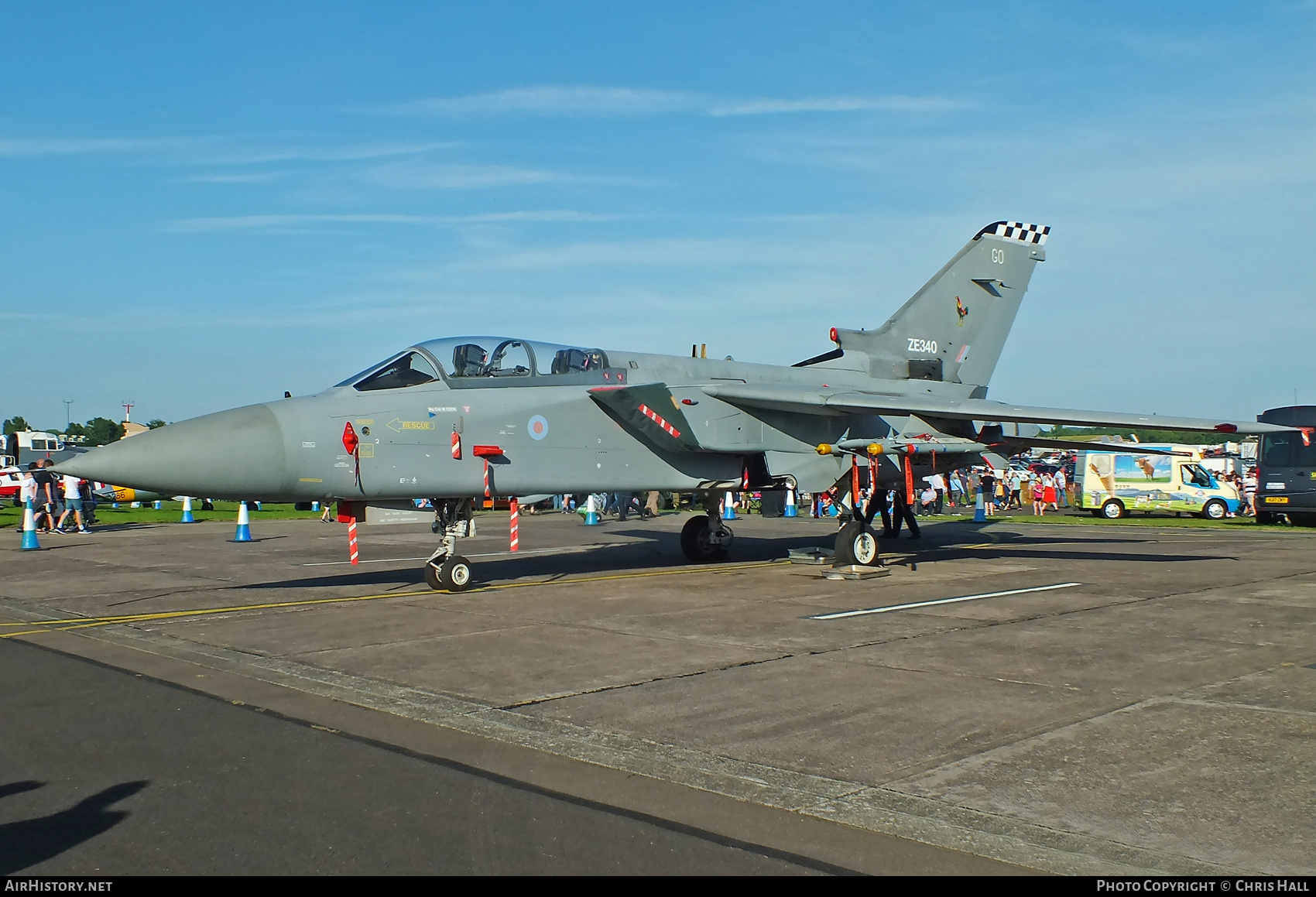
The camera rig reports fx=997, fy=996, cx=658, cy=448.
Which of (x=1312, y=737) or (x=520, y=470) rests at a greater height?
(x=520, y=470)

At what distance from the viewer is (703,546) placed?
16.1 meters

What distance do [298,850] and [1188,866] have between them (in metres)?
3.45

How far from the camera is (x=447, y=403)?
1181 centimetres

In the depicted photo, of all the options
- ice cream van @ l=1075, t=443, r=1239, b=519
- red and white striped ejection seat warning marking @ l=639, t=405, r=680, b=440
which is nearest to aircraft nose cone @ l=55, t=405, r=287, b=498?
red and white striped ejection seat warning marking @ l=639, t=405, r=680, b=440

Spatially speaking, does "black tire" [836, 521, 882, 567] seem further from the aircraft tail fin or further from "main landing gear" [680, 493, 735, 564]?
the aircraft tail fin

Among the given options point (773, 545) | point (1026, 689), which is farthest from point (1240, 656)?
point (773, 545)

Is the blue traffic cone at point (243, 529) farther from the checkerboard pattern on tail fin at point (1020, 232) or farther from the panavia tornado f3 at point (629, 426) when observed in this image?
the checkerboard pattern on tail fin at point (1020, 232)

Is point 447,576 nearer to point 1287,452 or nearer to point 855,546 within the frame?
point 855,546

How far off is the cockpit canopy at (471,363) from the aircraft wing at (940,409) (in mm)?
2287

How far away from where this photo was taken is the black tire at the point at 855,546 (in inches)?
539

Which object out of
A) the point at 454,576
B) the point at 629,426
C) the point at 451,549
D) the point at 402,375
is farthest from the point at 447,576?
the point at 629,426

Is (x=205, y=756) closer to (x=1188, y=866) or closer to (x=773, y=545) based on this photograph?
(x=1188, y=866)

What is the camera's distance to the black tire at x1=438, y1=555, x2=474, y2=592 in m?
12.2

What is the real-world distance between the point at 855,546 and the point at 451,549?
215 inches
